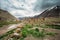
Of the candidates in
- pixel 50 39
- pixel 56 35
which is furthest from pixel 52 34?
pixel 50 39

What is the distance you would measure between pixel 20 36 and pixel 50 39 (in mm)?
1896

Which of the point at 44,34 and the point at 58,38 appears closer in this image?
the point at 58,38

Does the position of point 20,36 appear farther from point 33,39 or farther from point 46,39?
point 46,39

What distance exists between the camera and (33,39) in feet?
24.7

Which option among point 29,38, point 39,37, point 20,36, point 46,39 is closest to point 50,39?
point 46,39

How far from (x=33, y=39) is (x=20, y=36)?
38.8 inches

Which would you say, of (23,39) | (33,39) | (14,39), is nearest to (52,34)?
(33,39)

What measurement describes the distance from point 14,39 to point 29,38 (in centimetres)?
89

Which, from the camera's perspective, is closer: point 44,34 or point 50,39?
point 50,39

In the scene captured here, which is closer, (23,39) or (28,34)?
(23,39)

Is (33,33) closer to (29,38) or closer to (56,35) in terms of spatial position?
(29,38)

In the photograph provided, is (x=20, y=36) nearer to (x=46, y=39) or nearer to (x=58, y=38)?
(x=46, y=39)

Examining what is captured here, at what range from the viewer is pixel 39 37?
774cm

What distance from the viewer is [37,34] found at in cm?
806
